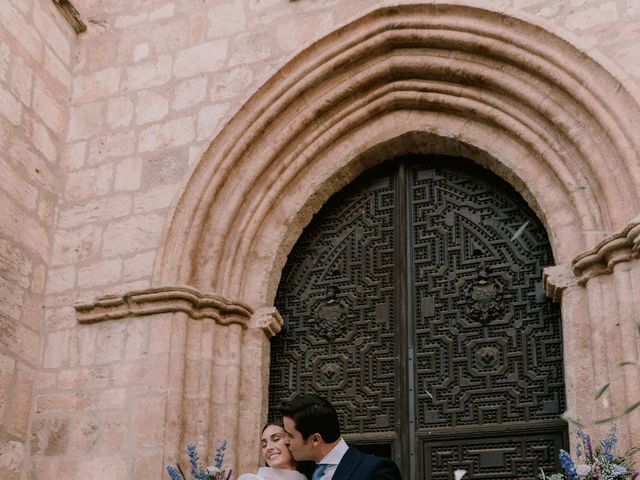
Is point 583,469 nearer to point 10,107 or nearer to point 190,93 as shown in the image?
point 190,93

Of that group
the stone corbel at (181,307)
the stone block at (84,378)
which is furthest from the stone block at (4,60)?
the stone block at (84,378)

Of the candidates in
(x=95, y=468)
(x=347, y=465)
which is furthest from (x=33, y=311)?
(x=347, y=465)

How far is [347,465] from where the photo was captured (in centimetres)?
385

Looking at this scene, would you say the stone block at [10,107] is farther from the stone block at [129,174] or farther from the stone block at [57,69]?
the stone block at [129,174]

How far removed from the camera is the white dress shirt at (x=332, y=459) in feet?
13.0

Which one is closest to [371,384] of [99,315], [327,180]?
[327,180]

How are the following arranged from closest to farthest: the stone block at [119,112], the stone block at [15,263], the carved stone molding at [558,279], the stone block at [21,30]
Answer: the carved stone molding at [558,279]
the stone block at [15,263]
the stone block at [21,30]
the stone block at [119,112]

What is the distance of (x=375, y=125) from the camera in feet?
19.2

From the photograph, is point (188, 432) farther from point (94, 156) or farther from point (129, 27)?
point (129, 27)

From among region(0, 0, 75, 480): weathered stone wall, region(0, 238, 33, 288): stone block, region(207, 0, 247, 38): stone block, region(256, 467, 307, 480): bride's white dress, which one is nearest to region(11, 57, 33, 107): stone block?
region(0, 0, 75, 480): weathered stone wall

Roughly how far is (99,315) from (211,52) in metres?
1.80

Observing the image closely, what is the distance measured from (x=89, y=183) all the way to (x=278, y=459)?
2.67m

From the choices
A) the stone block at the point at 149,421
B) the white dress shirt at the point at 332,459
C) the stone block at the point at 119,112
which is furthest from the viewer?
the stone block at the point at 119,112

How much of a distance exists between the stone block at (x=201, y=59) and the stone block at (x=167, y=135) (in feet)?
1.14
